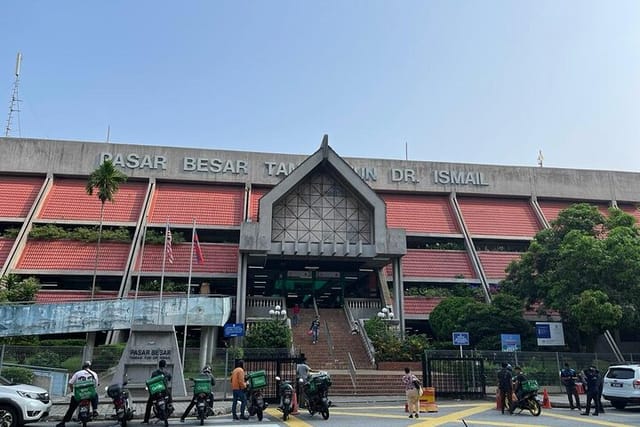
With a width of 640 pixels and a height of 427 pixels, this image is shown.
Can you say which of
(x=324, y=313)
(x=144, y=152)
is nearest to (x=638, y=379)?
(x=324, y=313)

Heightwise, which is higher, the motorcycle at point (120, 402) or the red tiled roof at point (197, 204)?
the red tiled roof at point (197, 204)

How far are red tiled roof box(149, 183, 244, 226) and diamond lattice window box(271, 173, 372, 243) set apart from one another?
→ 6.90 m

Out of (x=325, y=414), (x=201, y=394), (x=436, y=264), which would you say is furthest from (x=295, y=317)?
(x=201, y=394)

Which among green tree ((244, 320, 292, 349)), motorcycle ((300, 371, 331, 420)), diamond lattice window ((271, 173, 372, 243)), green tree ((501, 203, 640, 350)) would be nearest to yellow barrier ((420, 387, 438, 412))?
motorcycle ((300, 371, 331, 420))

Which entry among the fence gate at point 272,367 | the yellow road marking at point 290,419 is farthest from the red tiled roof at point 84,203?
the yellow road marking at point 290,419

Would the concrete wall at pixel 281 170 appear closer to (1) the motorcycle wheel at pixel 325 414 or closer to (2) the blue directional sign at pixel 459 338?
(2) the blue directional sign at pixel 459 338

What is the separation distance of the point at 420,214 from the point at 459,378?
74.3ft

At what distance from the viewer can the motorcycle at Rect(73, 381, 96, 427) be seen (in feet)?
43.0

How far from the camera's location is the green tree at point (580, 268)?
88.8 feet

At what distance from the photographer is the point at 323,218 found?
33562mm

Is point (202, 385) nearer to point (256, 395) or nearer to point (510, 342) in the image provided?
point (256, 395)

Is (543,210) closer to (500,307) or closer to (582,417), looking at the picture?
(500,307)

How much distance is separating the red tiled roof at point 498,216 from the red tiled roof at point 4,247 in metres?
32.8

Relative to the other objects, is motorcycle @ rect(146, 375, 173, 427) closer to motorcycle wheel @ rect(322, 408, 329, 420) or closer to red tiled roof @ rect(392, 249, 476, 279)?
motorcycle wheel @ rect(322, 408, 329, 420)
